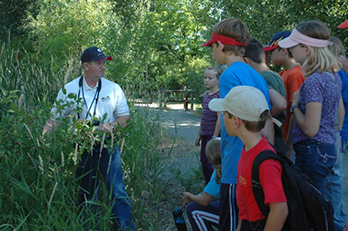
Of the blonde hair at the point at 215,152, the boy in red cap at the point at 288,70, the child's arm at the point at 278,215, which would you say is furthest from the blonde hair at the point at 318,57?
the child's arm at the point at 278,215

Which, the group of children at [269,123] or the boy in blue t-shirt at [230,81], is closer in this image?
the group of children at [269,123]

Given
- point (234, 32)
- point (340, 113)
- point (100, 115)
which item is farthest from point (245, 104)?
point (100, 115)

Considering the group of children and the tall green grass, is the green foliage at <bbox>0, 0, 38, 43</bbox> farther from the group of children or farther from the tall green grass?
the group of children

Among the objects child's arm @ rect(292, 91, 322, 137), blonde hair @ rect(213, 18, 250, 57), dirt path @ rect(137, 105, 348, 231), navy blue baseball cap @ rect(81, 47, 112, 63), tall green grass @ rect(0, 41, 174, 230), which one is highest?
blonde hair @ rect(213, 18, 250, 57)

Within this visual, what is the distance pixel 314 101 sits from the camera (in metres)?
2.96

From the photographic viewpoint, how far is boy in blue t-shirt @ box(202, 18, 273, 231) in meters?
2.67

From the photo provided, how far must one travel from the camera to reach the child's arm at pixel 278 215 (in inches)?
80.1

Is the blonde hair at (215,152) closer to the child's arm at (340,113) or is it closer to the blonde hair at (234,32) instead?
the blonde hair at (234,32)

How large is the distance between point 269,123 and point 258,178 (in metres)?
0.79

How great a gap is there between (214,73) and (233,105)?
9.22 ft

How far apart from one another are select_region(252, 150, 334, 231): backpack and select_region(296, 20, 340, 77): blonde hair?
121 cm

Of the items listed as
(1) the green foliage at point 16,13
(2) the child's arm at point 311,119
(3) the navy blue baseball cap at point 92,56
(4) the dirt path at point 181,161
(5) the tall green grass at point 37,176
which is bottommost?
(4) the dirt path at point 181,161

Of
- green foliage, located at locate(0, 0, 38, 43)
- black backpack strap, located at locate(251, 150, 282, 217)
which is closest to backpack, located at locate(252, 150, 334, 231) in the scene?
black backpack strap, located at locate(251, 150, 282, 217)

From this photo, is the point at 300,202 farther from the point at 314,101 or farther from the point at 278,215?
the point at 314,101
